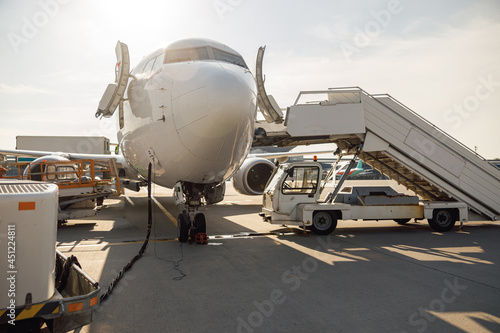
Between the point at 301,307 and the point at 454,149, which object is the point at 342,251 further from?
the point at 454,149

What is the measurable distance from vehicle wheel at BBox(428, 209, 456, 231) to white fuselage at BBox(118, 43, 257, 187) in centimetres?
550

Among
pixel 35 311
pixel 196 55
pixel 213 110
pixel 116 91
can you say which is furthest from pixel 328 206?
pixel 35 311

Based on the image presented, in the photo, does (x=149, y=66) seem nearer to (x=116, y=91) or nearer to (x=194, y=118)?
(x=116, y=91)

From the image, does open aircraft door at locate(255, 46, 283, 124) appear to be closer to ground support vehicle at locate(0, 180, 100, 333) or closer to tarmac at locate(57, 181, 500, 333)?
tarmac at locate(57, 181, 500, 333)

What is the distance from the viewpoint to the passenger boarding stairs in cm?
893

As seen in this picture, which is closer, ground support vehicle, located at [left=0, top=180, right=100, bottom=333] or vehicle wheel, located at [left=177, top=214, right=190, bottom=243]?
ground support vehicle, located at [left=0, top=180, right=100, bottom=333]

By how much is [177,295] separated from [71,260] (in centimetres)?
134

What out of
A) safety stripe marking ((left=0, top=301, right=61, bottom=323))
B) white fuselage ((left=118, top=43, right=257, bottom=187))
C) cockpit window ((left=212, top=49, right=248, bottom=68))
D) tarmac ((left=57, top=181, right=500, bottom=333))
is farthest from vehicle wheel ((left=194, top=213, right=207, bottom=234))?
safety stripe marking ((left=0, top=301, right=61, bottom=323))

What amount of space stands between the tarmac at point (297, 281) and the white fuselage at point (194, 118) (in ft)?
5.19

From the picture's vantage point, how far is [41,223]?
2686mm

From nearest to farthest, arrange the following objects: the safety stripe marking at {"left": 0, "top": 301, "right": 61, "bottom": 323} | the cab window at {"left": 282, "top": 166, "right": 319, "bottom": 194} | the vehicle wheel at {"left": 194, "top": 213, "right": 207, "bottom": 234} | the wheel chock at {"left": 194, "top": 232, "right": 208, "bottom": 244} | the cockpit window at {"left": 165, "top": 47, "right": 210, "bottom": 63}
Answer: the safety stripe marking at {"left": 0, "top": 301, "right": 61, "bottom": 323}
the cockpit window at {"left": 165, "top": 47, "right": 210, "bottom": 63}
the wheel chock at {"left": 194, "top": 232, "right": 208, "bottom": 244}
the vehicle wheel at {"left": 194, "top": 213, "right": 207, "bottom": 234}
the cab window at {"left": 282, "top": 166, "right": 319, "bottom": 194}

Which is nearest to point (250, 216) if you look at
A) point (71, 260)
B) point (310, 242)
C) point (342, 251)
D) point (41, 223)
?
point (310, 242)

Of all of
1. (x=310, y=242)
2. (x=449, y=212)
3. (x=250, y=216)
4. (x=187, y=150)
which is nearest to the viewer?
(x=187, y=150)

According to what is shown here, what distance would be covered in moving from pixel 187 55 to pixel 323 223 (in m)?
4.80
